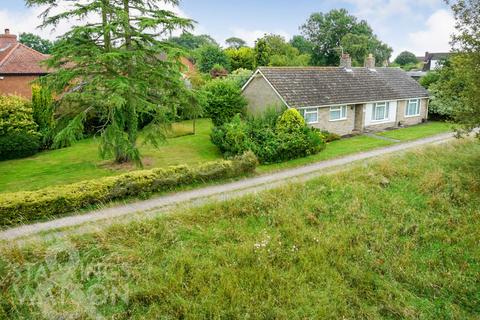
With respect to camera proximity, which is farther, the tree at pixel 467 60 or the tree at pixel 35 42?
the tree at pixel 35 42

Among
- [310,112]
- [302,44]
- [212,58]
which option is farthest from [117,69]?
[302,44]

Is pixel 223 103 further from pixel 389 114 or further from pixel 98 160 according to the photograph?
pixel 389 114

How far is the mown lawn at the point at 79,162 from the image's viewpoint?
16.8m

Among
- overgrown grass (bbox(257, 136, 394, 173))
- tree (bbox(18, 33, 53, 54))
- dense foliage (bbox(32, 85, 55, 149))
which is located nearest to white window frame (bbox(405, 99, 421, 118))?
overgrown grass (bbox(257, 136, 394, 173))

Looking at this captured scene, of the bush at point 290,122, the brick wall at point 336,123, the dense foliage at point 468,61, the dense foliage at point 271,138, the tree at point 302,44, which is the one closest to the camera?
the dense foliage at point 468,61

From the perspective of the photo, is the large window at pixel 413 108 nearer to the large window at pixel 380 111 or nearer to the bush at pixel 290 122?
the large window at pixel 380 111

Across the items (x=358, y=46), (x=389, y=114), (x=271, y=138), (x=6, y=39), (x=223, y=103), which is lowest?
(x=271, y=138)

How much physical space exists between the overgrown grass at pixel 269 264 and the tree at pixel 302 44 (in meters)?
63.0

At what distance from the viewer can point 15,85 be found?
98.1 ft

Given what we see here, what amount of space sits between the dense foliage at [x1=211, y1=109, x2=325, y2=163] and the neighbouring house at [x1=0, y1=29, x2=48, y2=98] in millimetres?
18528

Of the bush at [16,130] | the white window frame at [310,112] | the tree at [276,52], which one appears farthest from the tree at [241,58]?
the bush at [16,130]

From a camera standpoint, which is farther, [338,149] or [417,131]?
[417,131]

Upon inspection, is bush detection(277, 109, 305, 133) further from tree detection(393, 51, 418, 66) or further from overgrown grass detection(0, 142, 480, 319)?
tree detection(393, 51, 418, 66)

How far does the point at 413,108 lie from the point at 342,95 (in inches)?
399
